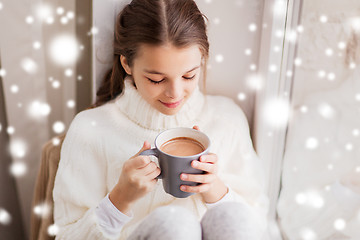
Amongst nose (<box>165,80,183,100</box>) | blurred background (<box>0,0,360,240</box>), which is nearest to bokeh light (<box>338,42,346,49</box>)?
blurred background (<box>0,0,360,240</box>)

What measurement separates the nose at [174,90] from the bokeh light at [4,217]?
56 cm

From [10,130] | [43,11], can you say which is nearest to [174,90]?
[43,11]

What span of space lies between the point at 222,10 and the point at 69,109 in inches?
15.9

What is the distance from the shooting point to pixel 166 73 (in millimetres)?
557

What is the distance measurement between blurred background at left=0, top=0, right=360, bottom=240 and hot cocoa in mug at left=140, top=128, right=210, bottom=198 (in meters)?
0.19

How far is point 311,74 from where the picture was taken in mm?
738

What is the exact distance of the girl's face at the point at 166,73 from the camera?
21.7 inches

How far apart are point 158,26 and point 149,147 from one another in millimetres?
208

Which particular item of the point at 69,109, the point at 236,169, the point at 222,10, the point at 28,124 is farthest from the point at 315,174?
the point at 28,124

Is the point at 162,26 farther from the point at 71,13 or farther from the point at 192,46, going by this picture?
the point at 71,13

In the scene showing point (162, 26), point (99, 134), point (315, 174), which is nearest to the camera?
point (162, 26)

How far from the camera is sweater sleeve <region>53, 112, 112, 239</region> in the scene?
659 mm

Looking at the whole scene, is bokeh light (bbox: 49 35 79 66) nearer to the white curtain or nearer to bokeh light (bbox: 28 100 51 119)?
the white curtain

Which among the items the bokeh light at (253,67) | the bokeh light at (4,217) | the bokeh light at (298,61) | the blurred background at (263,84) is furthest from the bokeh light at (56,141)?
the bokeh light at (298,61)
